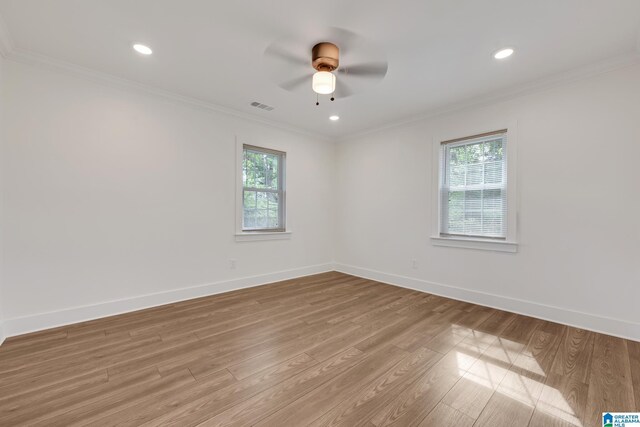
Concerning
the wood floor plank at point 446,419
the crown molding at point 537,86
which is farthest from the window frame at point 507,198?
the wood floor plank at point 446,419

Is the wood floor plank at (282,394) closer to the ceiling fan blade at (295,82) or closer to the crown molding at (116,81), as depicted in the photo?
the ceiling fan blade at (295,82)

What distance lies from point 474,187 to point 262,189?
3063 mm

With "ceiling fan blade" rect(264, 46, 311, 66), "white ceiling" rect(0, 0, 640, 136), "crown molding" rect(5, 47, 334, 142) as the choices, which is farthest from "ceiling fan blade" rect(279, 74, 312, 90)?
"crown molding" rect(5, 47, 334, 142)

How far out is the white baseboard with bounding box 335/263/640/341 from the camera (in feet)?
8.38

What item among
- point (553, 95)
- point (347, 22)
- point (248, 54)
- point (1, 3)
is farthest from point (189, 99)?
point (553, 95)

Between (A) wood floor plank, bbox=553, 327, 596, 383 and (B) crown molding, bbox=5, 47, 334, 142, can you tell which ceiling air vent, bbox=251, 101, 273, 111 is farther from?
(A) wood floor plank, bbox=553, 327, 596, 383

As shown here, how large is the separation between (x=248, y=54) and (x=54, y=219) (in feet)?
8.22

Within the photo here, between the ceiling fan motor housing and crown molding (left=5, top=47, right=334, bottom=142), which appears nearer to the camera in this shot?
the ceiling fan motor housing

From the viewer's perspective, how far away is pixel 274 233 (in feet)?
14.6

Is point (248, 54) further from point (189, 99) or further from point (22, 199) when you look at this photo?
point (22, 199)

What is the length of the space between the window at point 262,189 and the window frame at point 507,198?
239 centimetres

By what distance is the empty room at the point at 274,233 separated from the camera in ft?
5.95

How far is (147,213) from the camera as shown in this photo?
3260 millimetres

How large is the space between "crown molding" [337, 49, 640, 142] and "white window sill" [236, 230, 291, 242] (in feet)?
8.38
